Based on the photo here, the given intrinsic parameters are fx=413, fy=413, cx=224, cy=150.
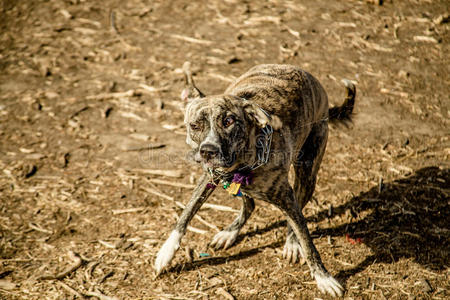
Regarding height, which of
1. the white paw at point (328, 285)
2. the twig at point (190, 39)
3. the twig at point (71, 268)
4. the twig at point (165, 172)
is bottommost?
the twig at point (165, 172)

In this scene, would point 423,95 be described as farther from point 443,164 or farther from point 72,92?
point 72,92

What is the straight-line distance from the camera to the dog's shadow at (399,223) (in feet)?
15.6

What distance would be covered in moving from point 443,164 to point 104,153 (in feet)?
16.9

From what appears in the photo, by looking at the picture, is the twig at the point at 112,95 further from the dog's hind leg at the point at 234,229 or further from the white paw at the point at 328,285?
the white paw at the point at 328,285

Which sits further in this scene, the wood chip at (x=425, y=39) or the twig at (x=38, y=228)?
the wood chip at (x=425, y=39)

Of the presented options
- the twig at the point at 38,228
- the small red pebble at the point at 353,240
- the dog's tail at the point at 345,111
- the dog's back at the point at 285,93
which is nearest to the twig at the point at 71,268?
the twig at the point at 38,228

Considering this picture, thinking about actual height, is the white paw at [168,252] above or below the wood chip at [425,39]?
below

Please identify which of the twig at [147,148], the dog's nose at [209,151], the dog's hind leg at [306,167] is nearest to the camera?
the dog's nose at [209,151]

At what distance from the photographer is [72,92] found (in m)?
7.88

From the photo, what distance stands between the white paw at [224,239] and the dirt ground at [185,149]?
82 millimetres

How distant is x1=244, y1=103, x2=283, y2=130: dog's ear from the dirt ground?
6.02 ft

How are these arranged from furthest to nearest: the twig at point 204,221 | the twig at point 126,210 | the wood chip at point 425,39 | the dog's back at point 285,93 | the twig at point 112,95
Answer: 1. the wood chip at point 425,39
2. the twig at point 112,95
3. the twig at point 126,210
4. the twig at point 204,221
5. the dog's back at point 285,93

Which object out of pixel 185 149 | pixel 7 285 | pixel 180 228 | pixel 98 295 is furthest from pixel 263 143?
pixel 7 285

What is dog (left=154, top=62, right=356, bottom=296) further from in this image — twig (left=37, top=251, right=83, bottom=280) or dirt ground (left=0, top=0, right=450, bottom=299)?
twig (left=37, top=251, right=83, bottom=280)
